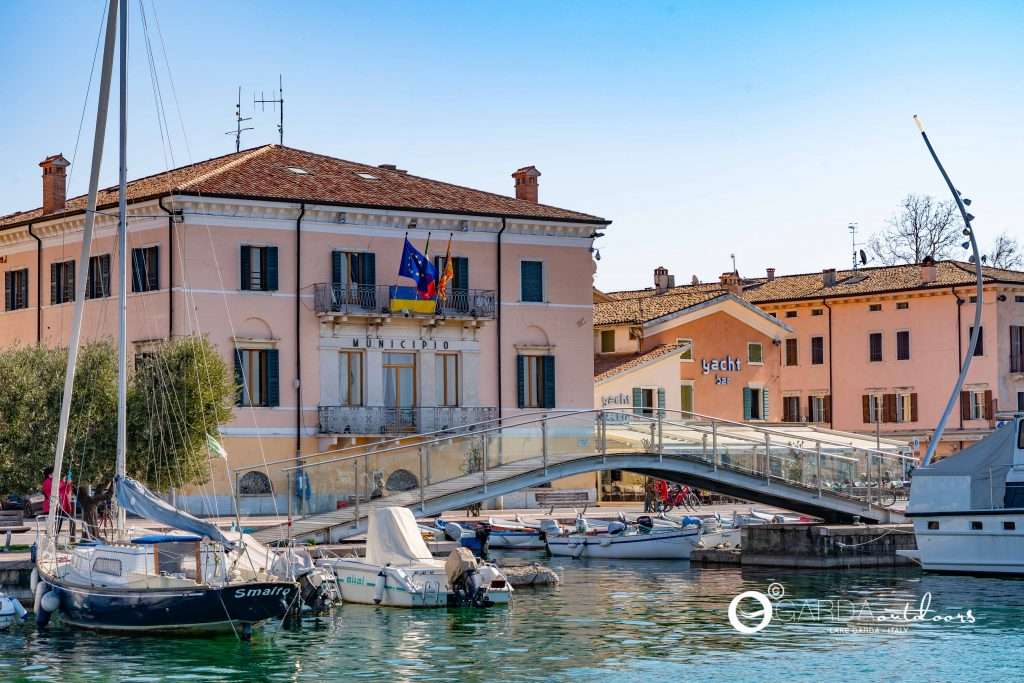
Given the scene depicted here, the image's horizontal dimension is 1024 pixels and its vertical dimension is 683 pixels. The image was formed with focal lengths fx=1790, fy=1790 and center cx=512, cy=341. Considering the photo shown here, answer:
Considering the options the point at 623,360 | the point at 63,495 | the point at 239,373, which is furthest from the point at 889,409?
the point at 63,495

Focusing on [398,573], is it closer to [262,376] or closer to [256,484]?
[256,484]

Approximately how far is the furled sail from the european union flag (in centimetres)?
2245

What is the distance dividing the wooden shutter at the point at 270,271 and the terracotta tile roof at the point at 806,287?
19290mm

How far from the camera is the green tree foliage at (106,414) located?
38500mm

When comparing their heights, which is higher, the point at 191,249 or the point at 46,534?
the point at 191,249

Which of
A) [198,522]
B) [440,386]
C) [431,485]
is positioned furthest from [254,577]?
[440,386]

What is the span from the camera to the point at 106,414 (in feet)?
133

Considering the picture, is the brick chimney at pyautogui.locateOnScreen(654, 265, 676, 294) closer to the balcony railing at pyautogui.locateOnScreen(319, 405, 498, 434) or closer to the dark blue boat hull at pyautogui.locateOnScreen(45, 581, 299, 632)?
the balcony railing at pyautogui.locateOnScreen(319, 405, 498, 434)

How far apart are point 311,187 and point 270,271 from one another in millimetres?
3328

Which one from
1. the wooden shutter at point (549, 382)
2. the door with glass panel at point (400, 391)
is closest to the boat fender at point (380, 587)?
the door with glass panel at point (400, 391)

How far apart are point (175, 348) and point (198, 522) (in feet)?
56.6

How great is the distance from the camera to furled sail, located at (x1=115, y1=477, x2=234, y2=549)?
27.8m

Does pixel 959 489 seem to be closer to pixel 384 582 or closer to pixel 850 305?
pixel 384 582

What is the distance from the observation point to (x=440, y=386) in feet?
179
